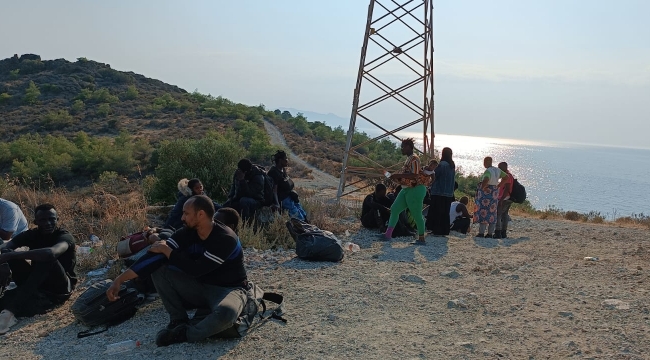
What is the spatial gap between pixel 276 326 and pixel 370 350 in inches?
41.5

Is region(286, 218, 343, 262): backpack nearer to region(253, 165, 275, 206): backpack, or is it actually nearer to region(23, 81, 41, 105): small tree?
region(253, 165, 275, 206): backpack

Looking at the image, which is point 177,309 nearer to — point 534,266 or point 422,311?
point 422,311

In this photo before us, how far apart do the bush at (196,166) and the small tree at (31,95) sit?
47.8 m

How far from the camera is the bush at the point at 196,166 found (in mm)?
14891

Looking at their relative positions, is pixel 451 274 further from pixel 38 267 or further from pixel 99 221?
pixel 99 221

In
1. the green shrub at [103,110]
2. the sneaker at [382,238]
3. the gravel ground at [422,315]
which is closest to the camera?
the gravel ground at [422,315]

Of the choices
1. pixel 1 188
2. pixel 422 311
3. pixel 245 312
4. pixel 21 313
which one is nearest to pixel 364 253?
pixel 422 311

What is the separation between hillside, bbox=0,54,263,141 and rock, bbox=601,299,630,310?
120ft

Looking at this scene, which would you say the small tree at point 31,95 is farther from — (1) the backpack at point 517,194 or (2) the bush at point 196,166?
(1) the backpack at point 517,194

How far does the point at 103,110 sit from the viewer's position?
1993 inches

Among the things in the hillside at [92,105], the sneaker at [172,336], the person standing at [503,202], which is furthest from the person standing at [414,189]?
the hillside at [92,105]

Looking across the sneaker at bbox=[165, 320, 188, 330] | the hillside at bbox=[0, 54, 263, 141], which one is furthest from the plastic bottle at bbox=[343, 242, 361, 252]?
the hillside at bbox=[0, 54, 263, 141]

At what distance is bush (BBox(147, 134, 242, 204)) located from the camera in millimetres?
14891

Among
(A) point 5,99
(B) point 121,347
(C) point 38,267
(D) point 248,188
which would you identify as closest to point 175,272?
(B) point 121,347
